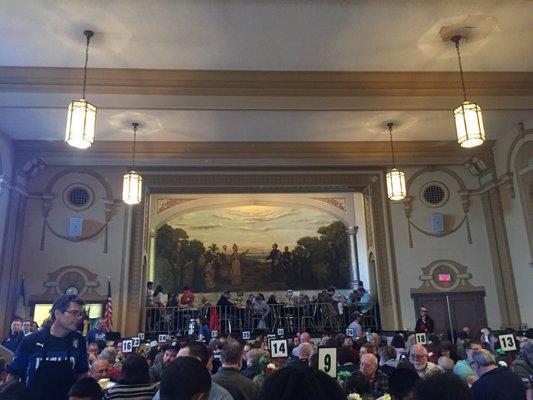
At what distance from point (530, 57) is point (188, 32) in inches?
237

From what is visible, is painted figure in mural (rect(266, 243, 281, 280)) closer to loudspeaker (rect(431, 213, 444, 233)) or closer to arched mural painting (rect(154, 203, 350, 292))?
arched mural painting (rect(154, 203, 350, 292))

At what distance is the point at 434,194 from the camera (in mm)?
13000

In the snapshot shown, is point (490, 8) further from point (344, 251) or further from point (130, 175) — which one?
point (344, 251)

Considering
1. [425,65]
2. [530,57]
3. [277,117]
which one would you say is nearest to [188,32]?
[277,117]

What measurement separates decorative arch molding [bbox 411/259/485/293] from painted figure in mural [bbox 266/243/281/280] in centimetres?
692

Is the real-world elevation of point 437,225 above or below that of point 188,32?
below

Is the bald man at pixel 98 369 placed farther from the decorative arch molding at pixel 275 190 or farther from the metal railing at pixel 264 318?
the metal railing at pixel 264 318

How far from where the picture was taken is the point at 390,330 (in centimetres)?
1235

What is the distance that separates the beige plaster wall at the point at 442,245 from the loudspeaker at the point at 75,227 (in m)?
8.75

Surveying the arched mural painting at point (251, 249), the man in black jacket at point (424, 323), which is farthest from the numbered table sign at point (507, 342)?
the arched mural painting at point (251, 249)

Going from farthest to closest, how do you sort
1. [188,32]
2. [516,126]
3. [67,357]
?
[516,126]
[188,32]
[67,357]

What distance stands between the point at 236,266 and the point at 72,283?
754 centimetres

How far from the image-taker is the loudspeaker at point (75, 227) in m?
11.9

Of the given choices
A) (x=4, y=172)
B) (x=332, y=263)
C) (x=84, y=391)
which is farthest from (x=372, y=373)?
(x=332, y=263)
